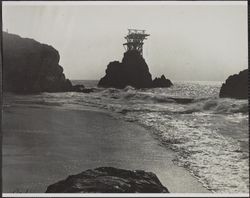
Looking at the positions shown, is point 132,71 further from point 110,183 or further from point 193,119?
point 110,183

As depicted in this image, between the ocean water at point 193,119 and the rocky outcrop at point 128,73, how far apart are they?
33 mm

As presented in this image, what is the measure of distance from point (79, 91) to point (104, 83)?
0.43ft

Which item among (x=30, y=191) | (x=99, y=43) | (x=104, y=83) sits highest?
(x=99, y=43)

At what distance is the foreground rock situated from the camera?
1908mm

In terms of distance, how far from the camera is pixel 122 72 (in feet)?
6.50

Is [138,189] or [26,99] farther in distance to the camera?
[26,99]

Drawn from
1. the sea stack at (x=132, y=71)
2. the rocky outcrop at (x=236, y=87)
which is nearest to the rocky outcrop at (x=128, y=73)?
the sea stack at (x=132, y=71)

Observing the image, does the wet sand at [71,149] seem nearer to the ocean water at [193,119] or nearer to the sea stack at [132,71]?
the ocean water at [193,119]

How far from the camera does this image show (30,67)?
2043 mm

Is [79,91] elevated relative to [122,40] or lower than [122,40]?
lower

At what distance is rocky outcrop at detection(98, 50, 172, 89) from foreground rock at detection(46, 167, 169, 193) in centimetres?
43

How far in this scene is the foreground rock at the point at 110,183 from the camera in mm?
1908

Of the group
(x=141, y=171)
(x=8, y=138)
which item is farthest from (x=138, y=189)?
(x=8, y=138)

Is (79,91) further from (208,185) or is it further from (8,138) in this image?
(208,185)
